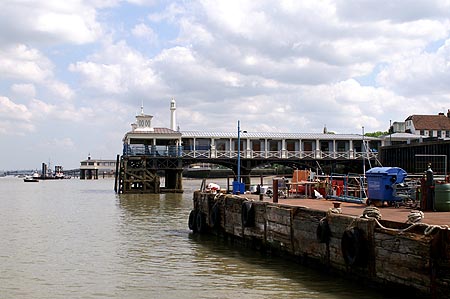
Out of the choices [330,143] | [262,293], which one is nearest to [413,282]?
[262,293]

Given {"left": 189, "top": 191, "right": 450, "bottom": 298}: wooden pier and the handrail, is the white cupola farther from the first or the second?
{"left": 189, "top": 191, "right": 450, "bottom": 298}: wooden pier

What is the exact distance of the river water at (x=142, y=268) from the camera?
636 inches

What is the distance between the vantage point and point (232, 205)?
25.9 m

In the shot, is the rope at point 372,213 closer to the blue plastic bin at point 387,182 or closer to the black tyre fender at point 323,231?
the black tyre fender at point 323,231

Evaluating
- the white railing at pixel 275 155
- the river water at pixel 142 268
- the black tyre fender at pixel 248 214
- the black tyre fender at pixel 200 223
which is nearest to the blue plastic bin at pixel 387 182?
the river water at pixel 142 268

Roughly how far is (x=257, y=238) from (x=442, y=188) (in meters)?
7.79

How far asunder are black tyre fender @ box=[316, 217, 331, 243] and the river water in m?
1.18

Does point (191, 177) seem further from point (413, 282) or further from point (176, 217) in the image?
point (413, 282)

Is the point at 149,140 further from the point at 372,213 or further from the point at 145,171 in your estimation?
the point at 372,213

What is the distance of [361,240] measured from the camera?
1484 centimetres

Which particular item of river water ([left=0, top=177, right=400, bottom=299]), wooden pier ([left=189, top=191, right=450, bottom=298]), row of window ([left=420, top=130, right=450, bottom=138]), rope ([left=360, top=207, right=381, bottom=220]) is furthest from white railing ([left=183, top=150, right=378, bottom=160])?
rope ([left=360, top=207, right=381, bottom=220])

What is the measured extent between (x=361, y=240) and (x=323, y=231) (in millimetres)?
2188

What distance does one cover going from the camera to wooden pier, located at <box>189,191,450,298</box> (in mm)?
12336

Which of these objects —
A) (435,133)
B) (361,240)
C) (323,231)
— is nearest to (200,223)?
(323,231)
